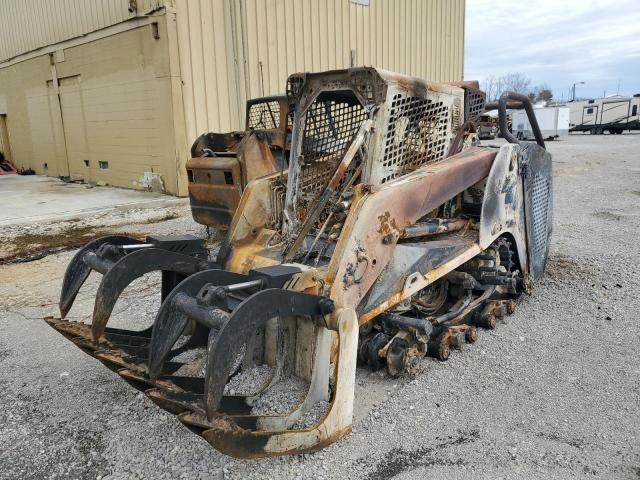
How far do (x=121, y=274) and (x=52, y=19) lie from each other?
14.0 metres

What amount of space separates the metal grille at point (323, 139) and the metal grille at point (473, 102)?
0.87 metres

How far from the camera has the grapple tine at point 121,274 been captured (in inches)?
112

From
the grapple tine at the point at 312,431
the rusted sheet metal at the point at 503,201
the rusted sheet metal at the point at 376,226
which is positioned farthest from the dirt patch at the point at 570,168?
the grapple tine at the point at 312,431

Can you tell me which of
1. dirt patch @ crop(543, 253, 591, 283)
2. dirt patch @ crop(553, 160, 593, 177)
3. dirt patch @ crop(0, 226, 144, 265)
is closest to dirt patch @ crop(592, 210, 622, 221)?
dirt patch @ crop(543, 253, 591, 283)

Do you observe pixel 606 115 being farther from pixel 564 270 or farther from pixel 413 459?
pixel 413 459

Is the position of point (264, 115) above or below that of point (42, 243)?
above

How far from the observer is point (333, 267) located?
277 centimetres

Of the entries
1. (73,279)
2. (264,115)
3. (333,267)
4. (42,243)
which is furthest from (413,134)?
(42,243)

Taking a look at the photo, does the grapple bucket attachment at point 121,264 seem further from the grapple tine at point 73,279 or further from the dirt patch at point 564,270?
the dirt patch at point 564,270

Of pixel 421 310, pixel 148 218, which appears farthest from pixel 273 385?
pixel 148 218

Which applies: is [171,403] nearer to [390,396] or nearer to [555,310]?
[390,396]

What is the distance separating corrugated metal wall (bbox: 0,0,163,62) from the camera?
11.6m

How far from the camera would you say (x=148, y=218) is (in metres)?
9.59

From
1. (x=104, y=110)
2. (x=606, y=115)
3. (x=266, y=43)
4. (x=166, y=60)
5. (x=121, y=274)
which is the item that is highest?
(x=266, y=43)
